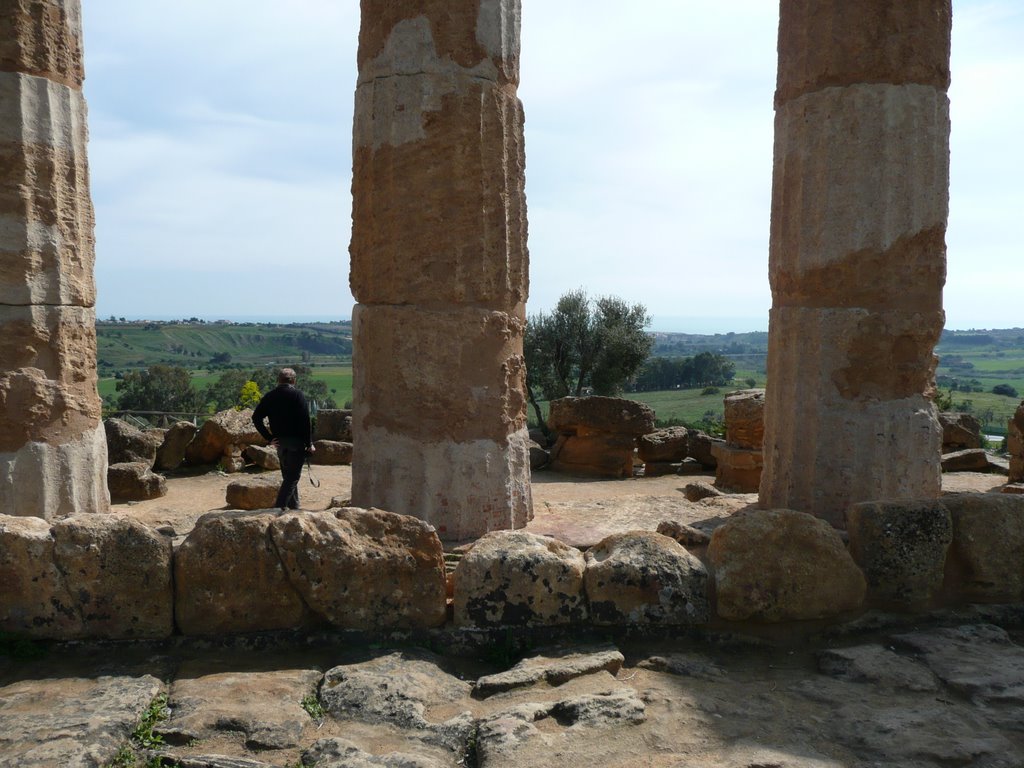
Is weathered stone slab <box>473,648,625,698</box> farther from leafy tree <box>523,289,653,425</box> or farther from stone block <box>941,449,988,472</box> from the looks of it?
leafy tree <box>523,289,653,425</box>

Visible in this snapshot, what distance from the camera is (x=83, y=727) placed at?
3.49m

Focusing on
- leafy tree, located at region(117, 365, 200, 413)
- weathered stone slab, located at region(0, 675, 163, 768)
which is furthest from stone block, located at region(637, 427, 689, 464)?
leafy tree, located at region(117, 365, 200, 413)

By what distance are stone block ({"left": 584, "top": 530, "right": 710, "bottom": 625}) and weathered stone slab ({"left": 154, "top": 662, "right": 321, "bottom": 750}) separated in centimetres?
143

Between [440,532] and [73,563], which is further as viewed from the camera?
[440,532]

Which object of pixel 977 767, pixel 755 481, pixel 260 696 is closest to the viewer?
pixel 977 767

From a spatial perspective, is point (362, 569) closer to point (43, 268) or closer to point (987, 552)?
point (987, 552)

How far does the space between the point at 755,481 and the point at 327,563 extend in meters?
9.04

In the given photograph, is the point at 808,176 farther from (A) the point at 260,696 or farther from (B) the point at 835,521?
(A) the point at 260,696

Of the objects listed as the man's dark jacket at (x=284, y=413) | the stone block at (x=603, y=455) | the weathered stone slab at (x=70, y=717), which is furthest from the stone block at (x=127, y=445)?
the weathered stone slab at (x=70, y=717)

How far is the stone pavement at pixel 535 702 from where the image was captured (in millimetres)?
3432

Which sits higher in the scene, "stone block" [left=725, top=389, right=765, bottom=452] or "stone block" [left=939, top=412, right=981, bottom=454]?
"stone block" [left=725, top=389, right=765, bottom=452]

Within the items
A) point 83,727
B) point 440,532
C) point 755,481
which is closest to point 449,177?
point 440,532

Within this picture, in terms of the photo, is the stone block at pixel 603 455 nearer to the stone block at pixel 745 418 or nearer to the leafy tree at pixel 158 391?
the stone block at pixel 745 418

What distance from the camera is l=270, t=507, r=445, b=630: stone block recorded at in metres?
4.43
